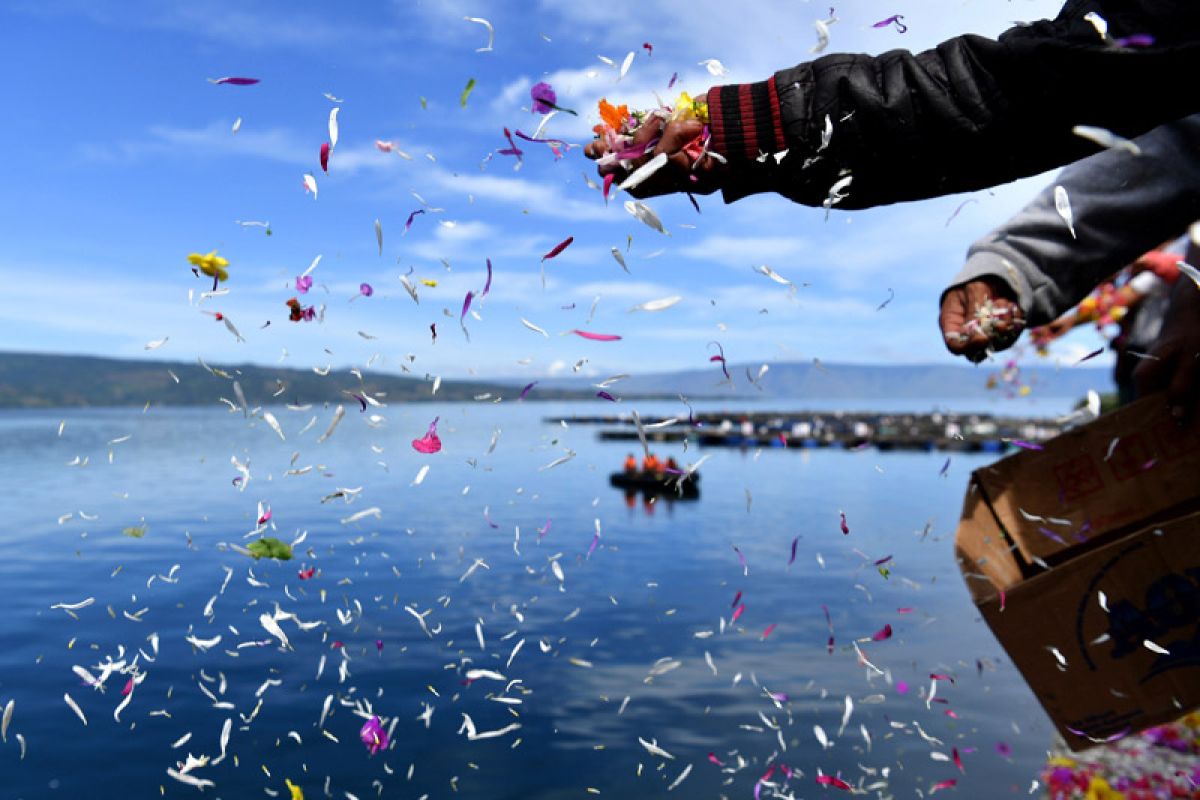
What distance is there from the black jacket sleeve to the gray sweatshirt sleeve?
86cm

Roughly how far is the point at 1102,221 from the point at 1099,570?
1.44 meters

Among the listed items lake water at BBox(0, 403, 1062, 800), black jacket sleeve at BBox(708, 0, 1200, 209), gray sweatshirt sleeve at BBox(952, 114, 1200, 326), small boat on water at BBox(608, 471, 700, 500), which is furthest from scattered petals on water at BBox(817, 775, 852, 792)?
small boat on water at BBox(608, 471, 700, 500)

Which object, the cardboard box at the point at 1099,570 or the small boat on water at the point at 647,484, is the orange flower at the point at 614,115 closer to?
the cardboard box at the point at 1099,570

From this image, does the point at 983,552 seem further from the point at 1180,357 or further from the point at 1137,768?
the point at 1137,768

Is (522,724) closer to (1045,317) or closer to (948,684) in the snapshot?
(948,684)

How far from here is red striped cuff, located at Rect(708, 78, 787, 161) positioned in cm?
182

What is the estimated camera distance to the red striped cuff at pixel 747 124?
1817 millimetres

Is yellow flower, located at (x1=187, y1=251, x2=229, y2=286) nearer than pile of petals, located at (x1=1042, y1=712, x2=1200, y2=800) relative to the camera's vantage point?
Yes

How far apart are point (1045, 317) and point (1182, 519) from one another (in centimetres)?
123

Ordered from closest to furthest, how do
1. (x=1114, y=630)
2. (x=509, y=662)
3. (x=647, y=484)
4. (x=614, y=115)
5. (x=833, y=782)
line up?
(x=614, y=115) → (x=1114, y=630) → (x=833, y=782) → (x=509, y=662) → (x=647, y=484)

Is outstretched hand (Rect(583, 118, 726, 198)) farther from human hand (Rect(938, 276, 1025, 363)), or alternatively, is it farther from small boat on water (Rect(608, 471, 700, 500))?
small boat on water (Rect(608, 471, 700, 500))

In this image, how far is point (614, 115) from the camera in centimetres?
202

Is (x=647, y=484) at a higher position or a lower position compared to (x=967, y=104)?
lower

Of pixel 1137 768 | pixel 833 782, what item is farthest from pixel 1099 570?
pixel 833 782
